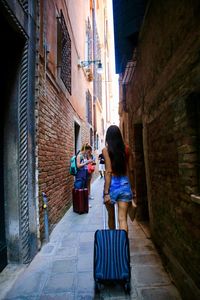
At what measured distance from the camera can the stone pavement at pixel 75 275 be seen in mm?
2387

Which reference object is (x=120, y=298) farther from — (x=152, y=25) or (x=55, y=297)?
(x=152, y=25)

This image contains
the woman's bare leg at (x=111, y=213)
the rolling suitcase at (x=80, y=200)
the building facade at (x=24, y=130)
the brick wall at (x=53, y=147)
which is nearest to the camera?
the woman's bare leg at (x=111, y=213)

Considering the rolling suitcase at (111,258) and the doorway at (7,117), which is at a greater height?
the doorway at (7,117)

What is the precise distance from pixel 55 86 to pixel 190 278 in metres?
4.21

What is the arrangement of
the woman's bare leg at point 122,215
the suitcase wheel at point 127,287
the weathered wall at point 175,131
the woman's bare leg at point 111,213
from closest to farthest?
1. the weathered wall at point 175,131
2. the suitcase wheel at point 127,287
3. the woman's bare leg at point 122,215
4. the woman's bare leg at point 111,213

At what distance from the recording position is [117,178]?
9.25 feet

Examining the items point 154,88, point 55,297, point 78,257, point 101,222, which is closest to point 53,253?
point 78,257

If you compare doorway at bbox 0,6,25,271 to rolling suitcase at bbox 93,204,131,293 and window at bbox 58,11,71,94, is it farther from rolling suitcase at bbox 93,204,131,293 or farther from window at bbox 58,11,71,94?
window at bbox 58,11,71,94

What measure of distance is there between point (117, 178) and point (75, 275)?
126cm

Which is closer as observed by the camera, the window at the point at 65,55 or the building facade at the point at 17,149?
the building facade at the point at 17,149

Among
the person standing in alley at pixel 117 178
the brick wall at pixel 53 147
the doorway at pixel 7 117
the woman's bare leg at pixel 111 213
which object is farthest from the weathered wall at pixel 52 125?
the person standing in alley at pixel 117 178

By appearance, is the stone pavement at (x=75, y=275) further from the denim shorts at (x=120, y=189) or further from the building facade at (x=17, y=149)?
the denim shorts at (x=120, y=189)

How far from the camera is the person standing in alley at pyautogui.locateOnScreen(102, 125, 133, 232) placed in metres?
2.78

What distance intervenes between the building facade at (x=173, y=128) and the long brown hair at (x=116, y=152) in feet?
1.81
